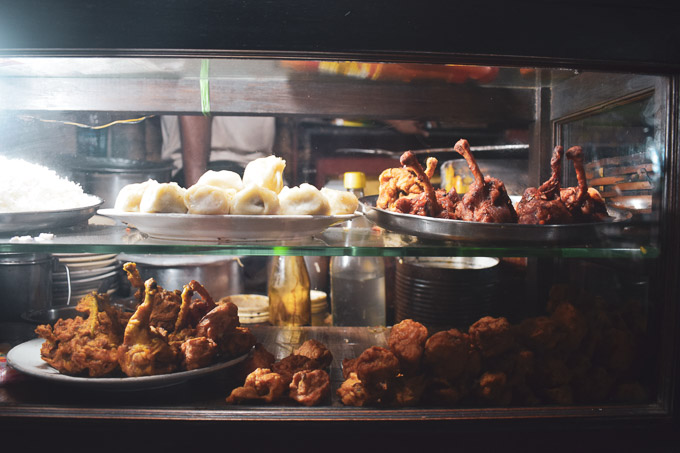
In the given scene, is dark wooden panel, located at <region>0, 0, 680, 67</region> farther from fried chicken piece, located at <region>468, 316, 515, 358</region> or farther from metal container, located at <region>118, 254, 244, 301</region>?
metal container, located at <region>118, 254, 244, 301</region>

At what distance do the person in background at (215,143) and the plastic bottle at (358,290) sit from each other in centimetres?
48

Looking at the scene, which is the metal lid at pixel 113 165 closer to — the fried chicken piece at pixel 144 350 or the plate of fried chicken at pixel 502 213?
the fried chicken piece at pixel 144 350

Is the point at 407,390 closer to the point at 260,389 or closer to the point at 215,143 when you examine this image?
the point at 260,389

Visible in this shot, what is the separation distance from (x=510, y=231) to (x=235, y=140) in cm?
121

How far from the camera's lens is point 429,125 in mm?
2002

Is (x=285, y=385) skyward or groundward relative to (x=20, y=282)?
groundward

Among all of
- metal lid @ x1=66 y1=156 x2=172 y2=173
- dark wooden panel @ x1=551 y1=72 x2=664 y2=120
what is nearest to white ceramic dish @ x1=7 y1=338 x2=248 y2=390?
metal lid @ x1=66 y1=156 x2=172 y2=173

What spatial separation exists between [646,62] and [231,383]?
5.15 ft

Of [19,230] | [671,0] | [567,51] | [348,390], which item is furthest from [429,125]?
[19,230]

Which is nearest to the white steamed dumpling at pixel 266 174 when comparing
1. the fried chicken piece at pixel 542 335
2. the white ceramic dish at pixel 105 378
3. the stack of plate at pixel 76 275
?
the white ceramic dish at pixel 105 378

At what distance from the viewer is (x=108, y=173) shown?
1772 mm

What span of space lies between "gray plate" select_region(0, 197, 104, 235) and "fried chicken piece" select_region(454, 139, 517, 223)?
1.29m

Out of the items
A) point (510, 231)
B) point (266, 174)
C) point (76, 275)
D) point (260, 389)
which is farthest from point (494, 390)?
point (76, 275)

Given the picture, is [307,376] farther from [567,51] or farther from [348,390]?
[567,51]
